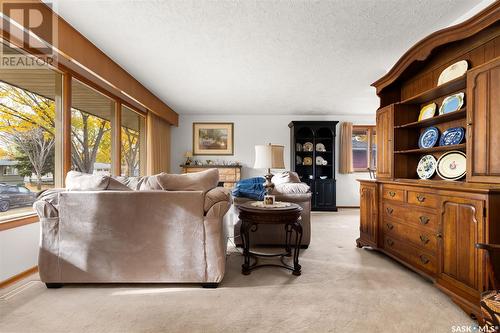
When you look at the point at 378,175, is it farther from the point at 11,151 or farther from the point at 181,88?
the point at 11,151

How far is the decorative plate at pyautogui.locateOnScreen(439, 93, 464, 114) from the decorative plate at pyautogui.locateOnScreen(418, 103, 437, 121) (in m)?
0.10

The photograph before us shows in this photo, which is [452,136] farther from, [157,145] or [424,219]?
[157,145]

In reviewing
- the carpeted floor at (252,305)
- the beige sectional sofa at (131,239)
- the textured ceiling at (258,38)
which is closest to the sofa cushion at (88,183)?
the beige sectional sofa at (131,239)

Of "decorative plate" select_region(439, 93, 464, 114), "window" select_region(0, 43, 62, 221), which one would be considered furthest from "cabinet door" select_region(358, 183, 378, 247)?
"window" select_region(0, 43, 62, 221)

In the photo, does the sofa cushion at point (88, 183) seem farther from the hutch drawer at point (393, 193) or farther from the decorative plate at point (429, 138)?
the decorative plate at point (429, 138)

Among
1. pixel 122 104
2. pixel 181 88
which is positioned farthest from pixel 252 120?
pixel 122 104

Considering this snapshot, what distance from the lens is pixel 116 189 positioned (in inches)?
85.9

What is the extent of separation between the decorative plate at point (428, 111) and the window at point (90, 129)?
4.35 meters

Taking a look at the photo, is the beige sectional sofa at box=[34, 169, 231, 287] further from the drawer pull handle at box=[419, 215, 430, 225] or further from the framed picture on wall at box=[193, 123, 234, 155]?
the framed picture on wall at box=[193, 123, 234, 155]

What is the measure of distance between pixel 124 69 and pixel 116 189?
2223 mm

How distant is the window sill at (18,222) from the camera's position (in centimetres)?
212

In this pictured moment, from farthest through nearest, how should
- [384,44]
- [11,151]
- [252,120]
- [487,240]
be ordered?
1. [252,120]
2. [384,44]
3. [11,151]
4. [487,240]

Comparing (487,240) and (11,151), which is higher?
(11,151)

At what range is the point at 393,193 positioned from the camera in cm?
264
